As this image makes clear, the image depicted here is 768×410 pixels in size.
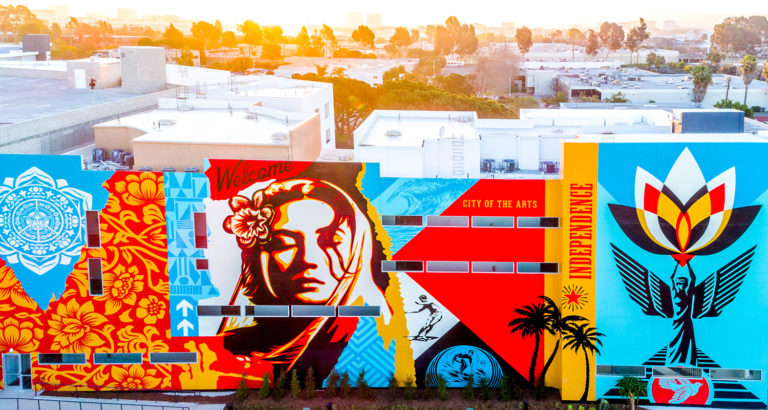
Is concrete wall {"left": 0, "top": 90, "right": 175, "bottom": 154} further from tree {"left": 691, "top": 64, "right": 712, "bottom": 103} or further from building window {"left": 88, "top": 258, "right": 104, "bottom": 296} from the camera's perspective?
tree {"left": 691, "top": 64, "right": 712, "bottom": 103}

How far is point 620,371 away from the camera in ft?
78.6

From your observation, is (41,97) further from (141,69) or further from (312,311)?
(312,311)

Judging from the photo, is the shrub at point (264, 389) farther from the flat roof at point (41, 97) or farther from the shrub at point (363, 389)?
the flat roof at point (41, 97)

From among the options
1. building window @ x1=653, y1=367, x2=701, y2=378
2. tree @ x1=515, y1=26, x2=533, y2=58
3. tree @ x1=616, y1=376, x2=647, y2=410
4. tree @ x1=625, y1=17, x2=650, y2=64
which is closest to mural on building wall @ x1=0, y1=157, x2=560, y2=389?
tree @ x1=616, y1=376, x2=647, y2=410

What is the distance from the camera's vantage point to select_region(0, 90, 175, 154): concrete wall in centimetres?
2773

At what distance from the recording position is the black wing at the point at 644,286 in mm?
23234

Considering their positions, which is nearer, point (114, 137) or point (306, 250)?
point (306, 250)

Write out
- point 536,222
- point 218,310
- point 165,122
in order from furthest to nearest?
1. point 165,122
2. point 218,310
3. point 536,222

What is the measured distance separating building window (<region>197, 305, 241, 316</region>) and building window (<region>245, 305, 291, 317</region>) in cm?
34

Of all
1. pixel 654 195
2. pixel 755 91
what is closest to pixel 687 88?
pixel 755 91

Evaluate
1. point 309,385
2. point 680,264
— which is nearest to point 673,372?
point 680,264

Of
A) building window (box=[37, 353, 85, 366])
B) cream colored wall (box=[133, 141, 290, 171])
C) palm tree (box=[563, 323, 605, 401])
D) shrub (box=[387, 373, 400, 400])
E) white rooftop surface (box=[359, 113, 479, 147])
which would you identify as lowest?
shrub (box=[387, 373, 400, 400])

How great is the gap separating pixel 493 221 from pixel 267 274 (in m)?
7.12

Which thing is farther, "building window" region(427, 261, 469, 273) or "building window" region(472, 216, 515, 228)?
"building window" region(427, 261, 469, 273)
